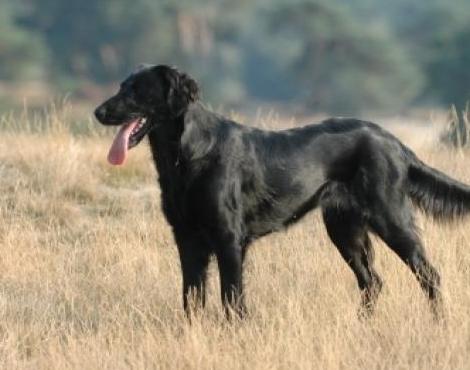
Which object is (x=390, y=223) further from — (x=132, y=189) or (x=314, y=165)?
(x=132, y=189)

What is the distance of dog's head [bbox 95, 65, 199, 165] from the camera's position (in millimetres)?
5730

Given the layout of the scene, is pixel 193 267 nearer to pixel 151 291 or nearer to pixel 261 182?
pixel 261 182

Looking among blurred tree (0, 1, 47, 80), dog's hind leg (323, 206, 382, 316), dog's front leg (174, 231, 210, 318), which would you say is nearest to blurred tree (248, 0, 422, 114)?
blurred tree (0, 1, 47, 80)

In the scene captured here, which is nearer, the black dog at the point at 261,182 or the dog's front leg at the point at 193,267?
the black dog at the point at 261,182

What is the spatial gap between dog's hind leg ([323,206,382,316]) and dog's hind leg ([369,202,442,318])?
14 centimetres

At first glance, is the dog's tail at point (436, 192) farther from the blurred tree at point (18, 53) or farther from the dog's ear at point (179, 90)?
the blurred tree at point (18, 53)

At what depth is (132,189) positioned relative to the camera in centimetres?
935

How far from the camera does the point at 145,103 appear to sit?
576 cm

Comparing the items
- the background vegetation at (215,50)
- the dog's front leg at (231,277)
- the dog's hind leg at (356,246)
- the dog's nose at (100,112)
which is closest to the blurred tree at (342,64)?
the background vegetation at (215,50)

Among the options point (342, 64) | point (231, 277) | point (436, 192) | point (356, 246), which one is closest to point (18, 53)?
point (342, 64)

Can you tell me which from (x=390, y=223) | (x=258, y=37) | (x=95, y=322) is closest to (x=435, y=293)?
(x=390, y=223)

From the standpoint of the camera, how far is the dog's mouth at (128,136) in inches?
227

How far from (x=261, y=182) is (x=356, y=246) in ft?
2.87

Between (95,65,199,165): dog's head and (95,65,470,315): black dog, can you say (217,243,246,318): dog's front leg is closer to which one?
(95,65,470,315): black dog
